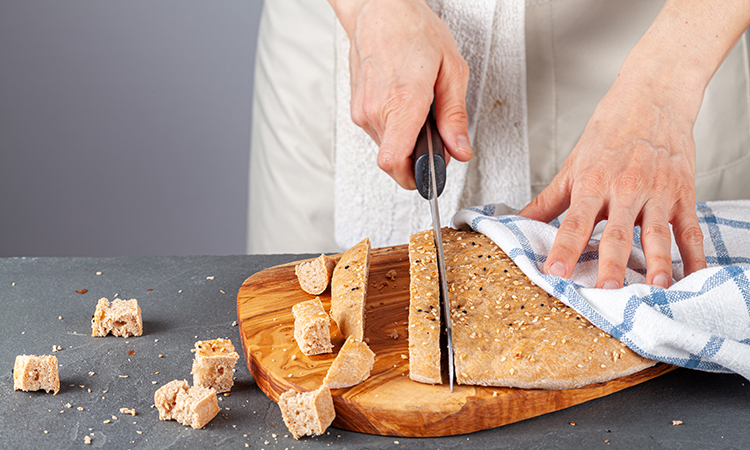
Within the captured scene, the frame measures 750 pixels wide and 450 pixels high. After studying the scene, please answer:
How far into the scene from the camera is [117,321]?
1141 millimetres

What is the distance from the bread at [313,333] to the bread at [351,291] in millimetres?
49

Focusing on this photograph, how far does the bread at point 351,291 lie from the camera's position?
105 cm

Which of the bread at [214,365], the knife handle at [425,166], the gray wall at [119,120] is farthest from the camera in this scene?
the gray wall at [119,120]

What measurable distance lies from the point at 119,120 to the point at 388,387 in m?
2.54

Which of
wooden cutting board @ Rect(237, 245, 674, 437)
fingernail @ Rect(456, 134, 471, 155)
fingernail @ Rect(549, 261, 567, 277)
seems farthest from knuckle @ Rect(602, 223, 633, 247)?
fingernail @ Rect(456, 134, 471, 155)

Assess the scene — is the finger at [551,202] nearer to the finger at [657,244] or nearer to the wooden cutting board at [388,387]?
the finger at [657,244]

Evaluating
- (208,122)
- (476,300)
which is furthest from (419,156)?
(208,122)

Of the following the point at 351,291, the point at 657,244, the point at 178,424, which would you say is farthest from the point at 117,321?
the point at 657,244

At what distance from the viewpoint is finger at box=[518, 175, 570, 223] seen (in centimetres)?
130

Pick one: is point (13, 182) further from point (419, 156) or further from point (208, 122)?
point (419, 156)

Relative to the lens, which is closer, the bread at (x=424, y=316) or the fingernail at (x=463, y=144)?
the bread at (x=424, y=316)

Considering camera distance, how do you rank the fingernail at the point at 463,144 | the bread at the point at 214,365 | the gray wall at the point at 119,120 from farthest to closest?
the gray wall at the point at 119,120
the fingernail at the point at 463,144
the bread at the point at 214,365

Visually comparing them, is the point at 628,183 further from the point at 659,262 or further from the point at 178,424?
the point at 178,424

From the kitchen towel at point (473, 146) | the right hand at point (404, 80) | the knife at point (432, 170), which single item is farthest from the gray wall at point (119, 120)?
the knife at point (432, 170)
